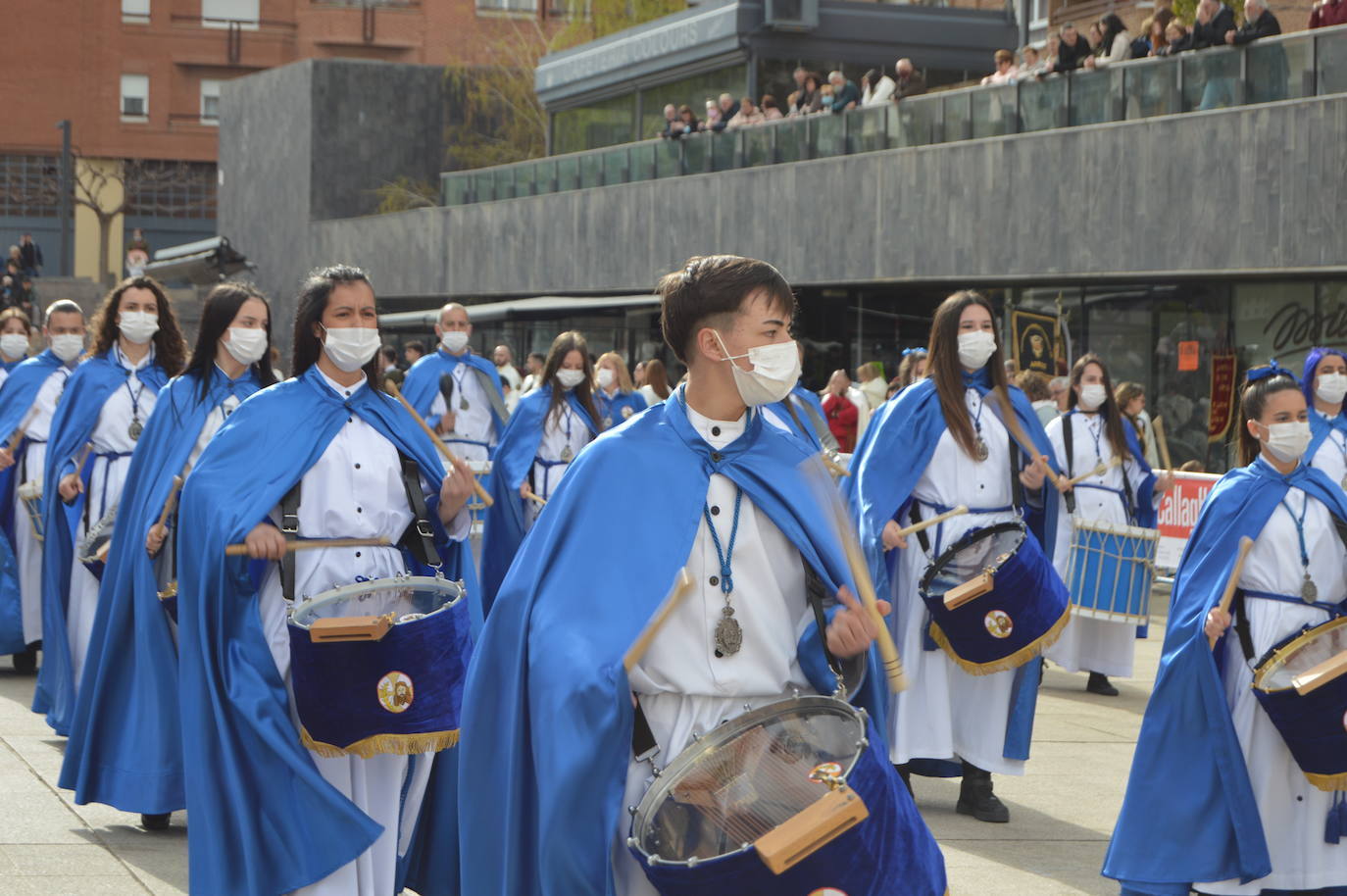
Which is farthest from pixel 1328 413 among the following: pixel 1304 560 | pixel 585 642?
pixel 585 642

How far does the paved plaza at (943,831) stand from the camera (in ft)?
24.6

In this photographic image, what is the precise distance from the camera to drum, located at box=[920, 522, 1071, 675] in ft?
26.8

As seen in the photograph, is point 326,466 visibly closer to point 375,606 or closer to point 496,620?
point 375,606

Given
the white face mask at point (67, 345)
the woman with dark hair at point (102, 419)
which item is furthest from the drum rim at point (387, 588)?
the white face mask at point (67, 345)

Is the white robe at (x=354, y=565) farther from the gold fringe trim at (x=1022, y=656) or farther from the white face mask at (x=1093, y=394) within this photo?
the white face mask at (x=1093, y=394)

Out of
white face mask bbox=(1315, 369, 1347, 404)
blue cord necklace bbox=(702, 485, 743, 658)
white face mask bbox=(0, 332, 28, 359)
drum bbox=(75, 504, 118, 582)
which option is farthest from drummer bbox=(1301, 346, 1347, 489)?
white face mask bbox=(0, 332, 28, 359)

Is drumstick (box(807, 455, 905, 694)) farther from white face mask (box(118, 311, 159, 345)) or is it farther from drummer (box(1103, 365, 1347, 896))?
white face mask (box(118, 311, 159, 345))

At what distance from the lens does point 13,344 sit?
15383mm

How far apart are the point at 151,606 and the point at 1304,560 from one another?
14.2 feet

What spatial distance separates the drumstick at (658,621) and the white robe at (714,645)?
66 millimetres

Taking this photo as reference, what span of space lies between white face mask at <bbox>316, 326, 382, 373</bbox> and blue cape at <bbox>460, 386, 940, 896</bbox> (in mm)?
2091

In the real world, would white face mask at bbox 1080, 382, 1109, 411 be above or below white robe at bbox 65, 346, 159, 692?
above

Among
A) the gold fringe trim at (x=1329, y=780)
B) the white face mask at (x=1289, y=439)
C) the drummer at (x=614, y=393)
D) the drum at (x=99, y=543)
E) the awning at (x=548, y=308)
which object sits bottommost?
the gold fringe trim at (x=1329, y=780)

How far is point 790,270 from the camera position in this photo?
28.0 metres
